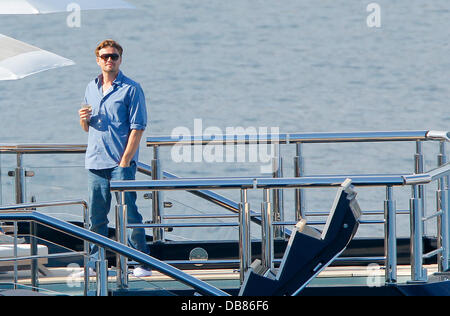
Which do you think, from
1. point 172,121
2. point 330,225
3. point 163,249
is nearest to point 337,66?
point 172,121

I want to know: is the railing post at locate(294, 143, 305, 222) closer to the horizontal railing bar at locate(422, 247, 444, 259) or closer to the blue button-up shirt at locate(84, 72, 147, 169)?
the blue button-up shirt at locate(84, 72, 147, 169)

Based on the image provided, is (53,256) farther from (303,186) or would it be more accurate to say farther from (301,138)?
(301,138)

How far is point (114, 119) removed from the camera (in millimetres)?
5699

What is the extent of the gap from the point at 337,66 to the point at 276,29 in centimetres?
366

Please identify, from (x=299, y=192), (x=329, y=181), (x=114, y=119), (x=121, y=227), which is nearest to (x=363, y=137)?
(x=299, y=192)

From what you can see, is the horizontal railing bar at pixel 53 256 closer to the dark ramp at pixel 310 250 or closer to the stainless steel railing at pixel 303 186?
the stainless steel railing at pixel 303 186

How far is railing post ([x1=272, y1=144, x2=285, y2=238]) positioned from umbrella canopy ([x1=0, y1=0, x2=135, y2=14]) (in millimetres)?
1631

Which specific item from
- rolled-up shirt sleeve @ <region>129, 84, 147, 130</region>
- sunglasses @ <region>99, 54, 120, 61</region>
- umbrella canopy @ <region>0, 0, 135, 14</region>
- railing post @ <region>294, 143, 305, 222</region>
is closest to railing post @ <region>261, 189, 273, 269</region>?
rolled-up shirt sleeve @ <region>129, 84, 147, 130</region>

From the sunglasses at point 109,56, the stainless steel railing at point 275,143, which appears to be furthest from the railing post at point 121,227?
the stainless steel railing at point 275,143

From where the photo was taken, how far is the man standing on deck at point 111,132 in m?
5.63

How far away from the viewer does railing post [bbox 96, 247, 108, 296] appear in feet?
14.0

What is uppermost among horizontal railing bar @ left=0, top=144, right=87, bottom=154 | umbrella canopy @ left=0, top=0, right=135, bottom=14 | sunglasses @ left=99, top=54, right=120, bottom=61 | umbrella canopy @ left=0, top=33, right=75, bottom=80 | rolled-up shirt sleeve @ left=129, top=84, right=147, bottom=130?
umbrella canopy @ left=0, top=0, right=135, bottom=14

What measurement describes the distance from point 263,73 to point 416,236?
25.5 meters
